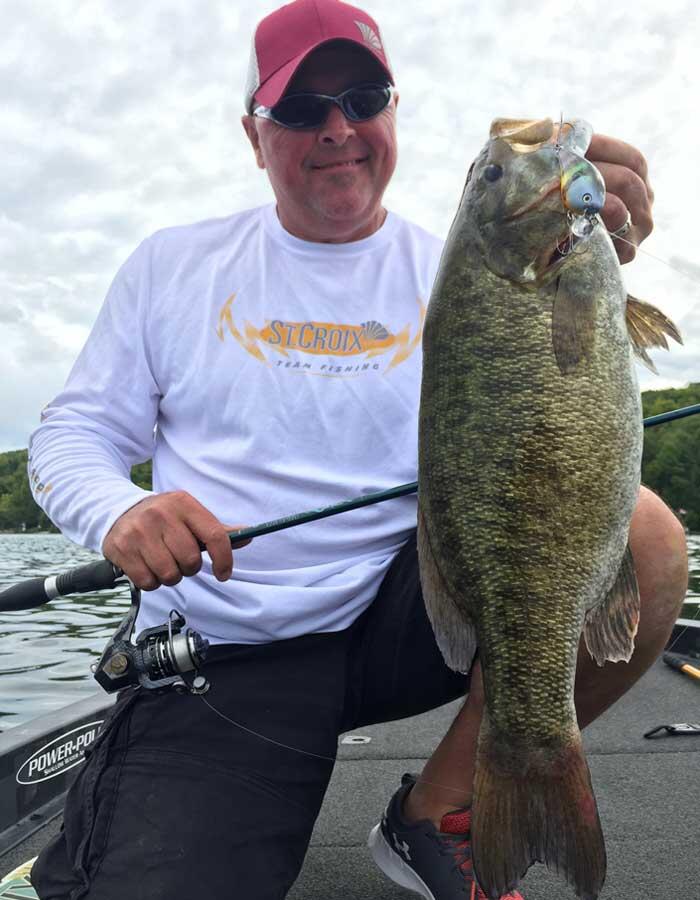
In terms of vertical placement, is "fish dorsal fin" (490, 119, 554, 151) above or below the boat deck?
above

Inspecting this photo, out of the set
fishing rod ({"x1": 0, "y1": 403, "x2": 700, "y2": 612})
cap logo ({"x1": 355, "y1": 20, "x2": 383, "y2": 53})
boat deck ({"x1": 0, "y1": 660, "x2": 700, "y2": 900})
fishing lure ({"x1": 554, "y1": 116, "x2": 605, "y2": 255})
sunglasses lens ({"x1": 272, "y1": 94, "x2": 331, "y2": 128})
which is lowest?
boat deck ({"x1": 0, "y1": 660, "x2": 700, "y2": 900})

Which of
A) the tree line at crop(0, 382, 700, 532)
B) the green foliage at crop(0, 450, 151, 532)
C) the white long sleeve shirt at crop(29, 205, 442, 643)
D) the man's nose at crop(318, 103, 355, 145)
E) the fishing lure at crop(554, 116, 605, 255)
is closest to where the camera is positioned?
the fishing lure at crop(554, 116, 605, 255)

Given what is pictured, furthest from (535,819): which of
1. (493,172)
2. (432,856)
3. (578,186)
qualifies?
(493,172)

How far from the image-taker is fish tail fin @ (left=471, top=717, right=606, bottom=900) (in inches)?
70.8

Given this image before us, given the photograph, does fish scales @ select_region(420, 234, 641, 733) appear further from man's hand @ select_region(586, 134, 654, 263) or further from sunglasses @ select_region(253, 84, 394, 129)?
sunglasses @ select_region(253, 84, 394, 129)

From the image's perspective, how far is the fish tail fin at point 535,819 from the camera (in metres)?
1.80

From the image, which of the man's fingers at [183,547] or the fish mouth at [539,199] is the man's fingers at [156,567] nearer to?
the man's fingers at [183,547]

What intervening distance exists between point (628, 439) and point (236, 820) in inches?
53.0

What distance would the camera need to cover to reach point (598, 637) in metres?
1.95

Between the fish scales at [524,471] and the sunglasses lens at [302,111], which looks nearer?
the fish scales at [524,471]

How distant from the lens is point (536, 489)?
186cm

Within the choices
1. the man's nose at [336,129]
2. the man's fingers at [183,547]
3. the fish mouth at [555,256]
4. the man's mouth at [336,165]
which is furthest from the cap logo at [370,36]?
the man's fingers at [183,547]

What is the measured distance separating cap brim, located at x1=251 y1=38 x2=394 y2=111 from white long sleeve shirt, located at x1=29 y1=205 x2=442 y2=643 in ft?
1.46

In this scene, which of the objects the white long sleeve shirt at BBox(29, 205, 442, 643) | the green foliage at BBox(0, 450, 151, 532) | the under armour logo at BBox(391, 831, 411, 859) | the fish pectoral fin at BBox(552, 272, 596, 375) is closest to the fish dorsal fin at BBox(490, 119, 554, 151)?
the fish pectoral fin at BBox(552, 272, 596, 375)
